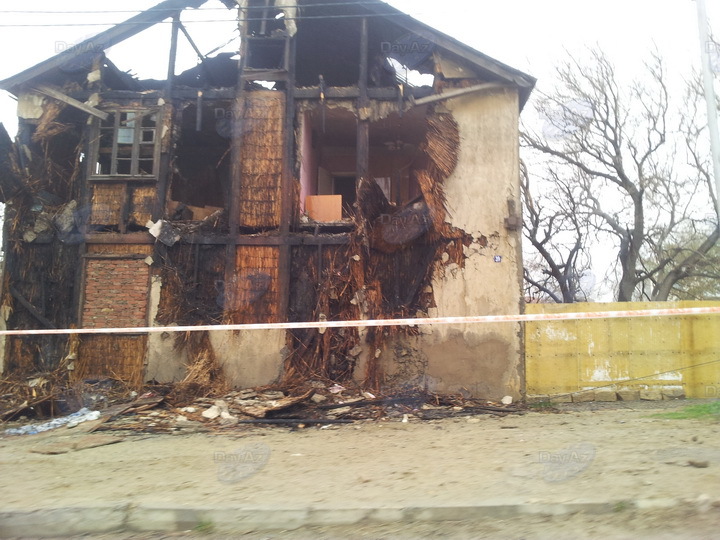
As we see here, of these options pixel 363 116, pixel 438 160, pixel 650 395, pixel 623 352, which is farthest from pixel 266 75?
pixel 650 395

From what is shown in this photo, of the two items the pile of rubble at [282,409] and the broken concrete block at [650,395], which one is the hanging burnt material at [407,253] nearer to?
the pile of rubble at [282,409]

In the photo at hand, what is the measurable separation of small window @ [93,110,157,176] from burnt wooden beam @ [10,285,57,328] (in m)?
2.62

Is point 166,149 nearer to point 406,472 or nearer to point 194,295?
point 194,295

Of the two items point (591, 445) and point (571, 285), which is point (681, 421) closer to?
point (591, 445)

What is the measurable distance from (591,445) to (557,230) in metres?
16.2

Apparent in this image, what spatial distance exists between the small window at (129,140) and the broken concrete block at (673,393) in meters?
10.8

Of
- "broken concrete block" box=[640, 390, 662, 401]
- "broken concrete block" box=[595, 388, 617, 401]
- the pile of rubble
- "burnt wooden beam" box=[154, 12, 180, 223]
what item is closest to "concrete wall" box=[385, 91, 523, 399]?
the pile of rubble

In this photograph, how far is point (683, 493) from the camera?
4.26m

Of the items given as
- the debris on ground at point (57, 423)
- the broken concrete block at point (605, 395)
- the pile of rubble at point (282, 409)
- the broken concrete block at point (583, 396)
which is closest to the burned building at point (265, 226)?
the pile of rubble at point (282, 409)

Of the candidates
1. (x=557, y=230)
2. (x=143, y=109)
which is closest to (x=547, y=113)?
(x=557, y=230)

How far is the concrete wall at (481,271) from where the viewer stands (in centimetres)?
1019

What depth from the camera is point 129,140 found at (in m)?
11.0

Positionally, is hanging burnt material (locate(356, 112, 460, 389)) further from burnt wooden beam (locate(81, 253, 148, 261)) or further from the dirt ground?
burnt wooden beam (locate(81, 253, 148, 261))

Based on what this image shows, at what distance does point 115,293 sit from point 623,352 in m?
9.76
